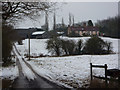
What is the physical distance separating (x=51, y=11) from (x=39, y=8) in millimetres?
1044

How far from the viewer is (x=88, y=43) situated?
40.5m

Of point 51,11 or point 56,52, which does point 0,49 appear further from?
point 56,52

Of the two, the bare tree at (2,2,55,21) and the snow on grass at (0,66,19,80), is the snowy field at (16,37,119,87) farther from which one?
the bare tree at (2,2,55,21)

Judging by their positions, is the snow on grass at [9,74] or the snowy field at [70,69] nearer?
the snowy field at [70,69]

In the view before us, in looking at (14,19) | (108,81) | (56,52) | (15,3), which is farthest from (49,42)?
(108,81)

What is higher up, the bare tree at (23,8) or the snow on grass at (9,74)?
the bare tree at (23,8)

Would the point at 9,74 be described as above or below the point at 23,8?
below

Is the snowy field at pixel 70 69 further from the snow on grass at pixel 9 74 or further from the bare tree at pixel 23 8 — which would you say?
the bare tree at pixel 23 8

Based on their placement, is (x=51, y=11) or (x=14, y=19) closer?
(x=51, y=11)

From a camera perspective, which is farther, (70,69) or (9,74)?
(70,69)

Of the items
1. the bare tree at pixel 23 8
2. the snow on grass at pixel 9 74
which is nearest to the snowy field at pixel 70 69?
the snow on grass at pixel 9 74

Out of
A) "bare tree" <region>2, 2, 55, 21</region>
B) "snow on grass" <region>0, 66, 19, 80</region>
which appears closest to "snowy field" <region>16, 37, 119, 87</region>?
"snow on grass" <region>0, 66, 19, 80</region>

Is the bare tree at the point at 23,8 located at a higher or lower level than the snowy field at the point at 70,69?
higher

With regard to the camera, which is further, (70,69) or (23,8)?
(70,69)
